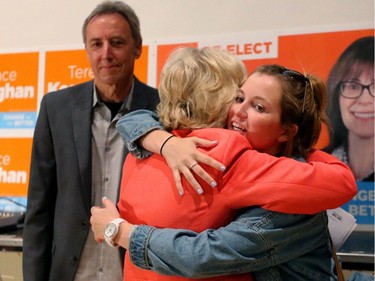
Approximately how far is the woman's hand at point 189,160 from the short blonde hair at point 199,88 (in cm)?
7

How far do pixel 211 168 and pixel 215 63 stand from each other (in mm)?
292

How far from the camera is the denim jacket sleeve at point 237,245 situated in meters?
0.91

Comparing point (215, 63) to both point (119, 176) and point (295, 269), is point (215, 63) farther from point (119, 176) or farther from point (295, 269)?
point (119, 176)

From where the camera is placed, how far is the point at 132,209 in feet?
3.52

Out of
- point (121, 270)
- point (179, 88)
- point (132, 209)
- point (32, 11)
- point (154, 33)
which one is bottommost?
point (121, 270)

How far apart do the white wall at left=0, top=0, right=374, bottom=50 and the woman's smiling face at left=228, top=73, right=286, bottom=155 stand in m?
1.41

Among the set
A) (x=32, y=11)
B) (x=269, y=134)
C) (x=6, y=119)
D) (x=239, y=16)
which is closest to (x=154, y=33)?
(x=239, y=16)

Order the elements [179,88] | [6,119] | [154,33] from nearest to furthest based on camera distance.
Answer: [179,88], [154,33], [6,119]

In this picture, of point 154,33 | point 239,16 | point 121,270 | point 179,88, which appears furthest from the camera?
point 154,33

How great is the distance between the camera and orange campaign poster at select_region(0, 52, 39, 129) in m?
2.74

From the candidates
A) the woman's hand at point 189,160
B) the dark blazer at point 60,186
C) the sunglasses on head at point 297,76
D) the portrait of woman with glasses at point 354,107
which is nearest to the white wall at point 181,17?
the portrait of woman with glasses at point 354,107

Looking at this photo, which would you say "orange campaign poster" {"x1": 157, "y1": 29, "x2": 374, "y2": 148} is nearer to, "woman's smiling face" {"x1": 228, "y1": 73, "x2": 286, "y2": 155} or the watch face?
"woman's smiling face" {"x1": 228, "y1": 73, "x2": 286, "y2": 155}

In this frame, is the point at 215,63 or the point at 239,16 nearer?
the point at 215,63

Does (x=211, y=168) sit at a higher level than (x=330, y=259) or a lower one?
higher
